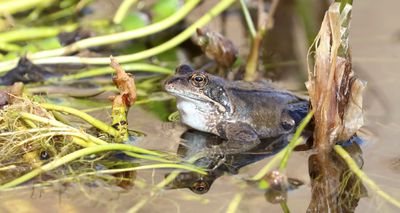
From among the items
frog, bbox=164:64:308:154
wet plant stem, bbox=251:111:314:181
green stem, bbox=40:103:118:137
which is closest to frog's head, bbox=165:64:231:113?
frog, bbox=164:64:308:154

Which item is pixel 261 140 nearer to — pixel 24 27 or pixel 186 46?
pixel 186 46

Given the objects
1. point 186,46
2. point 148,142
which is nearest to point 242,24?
point 186,46

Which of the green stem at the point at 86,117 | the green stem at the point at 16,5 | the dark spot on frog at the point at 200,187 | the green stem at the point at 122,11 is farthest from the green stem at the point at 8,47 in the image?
the dark spot on frog at the point at 200,187

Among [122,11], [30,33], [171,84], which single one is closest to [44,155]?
[171,84]

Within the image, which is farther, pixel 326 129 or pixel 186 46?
pixel 186 46

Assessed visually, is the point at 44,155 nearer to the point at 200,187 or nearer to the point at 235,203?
the point at 200,187

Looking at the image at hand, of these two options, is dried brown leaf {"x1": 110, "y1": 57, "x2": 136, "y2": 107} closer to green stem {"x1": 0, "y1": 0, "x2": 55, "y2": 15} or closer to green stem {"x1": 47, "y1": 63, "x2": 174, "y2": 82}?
green stem {"x1": 47, "y1": 63, "x2": 174, "y2": 82}
